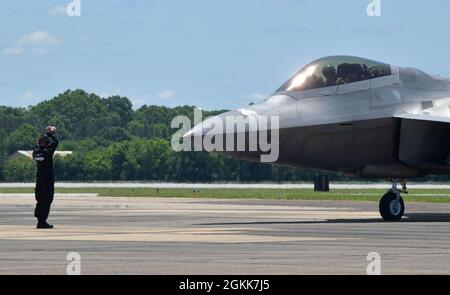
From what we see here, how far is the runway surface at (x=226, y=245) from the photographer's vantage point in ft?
54.0

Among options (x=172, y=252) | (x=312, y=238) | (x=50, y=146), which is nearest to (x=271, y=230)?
(x=312, y=238)

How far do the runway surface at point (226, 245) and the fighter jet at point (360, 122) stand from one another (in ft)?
4.26

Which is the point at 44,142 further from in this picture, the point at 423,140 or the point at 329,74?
the point at 423,140

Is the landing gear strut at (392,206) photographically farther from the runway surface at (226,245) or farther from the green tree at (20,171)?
the green tree at (20,171)

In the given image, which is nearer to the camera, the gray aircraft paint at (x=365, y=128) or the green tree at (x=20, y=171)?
the gray aircraft paint at (x=365, y=128)

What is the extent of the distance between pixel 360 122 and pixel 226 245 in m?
9.21

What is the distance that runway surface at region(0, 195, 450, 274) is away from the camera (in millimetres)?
16453

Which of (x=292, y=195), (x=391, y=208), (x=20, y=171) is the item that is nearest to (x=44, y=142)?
(x=391, y=208)

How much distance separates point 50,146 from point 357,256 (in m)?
10.2

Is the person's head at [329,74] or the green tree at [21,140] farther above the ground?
the green tree at [21,140]

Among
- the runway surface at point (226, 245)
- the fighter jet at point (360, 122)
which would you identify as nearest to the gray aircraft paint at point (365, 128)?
the fighter jet at point (360, 122)

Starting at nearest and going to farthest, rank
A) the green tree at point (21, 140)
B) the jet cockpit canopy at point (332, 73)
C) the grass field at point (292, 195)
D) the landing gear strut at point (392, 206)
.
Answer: the jet cockpit canopy at point (332, 73) → the landing gear strut at point (392, 206) → the grass field at point (292, 195) → the green tree at point (21, 140)

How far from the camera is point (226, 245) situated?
20.6 metres
